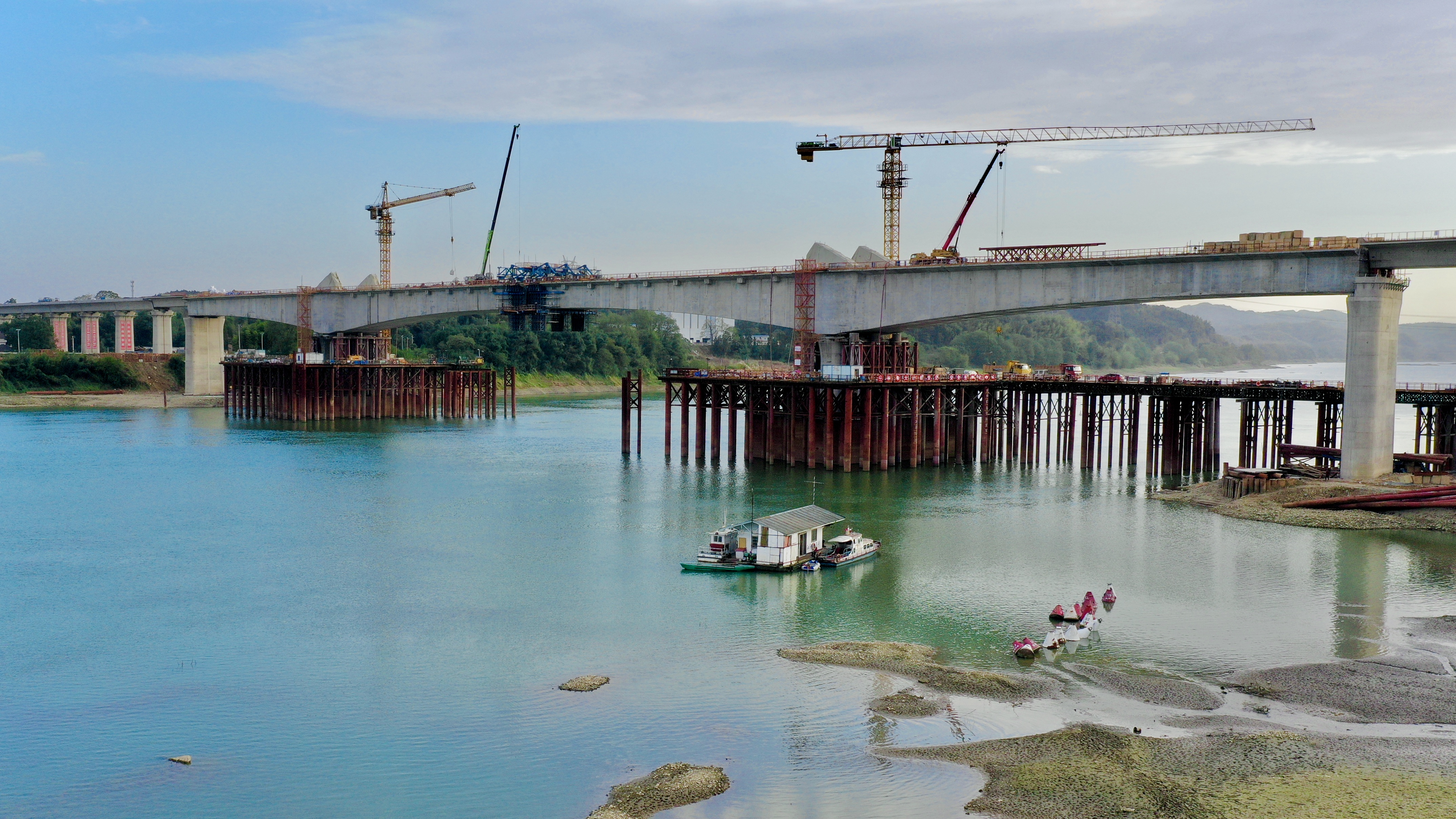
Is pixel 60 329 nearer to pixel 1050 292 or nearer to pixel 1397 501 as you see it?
pixel 1050 292

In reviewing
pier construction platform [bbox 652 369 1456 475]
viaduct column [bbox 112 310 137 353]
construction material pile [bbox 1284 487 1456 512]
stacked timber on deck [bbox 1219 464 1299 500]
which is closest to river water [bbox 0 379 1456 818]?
stacked timber on deck [bbox 1219 464 1299 500]

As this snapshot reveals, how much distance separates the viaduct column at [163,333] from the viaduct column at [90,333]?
26.4 m

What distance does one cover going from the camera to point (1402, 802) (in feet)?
68.4

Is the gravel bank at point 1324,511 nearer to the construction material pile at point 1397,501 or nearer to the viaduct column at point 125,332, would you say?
the construction material pile at point 1397,501

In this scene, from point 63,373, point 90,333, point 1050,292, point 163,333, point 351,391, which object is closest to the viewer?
point 1050,292

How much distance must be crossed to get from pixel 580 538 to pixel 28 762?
80.1 ft

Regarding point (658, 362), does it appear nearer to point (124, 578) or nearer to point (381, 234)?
point (381, 234)

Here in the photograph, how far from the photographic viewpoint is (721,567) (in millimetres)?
39969

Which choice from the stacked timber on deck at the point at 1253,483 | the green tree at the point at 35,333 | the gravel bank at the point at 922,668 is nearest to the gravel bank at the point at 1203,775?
the gravel bank at the point at 922,668

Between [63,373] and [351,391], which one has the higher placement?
[63,373]

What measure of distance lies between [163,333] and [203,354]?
56.4ft

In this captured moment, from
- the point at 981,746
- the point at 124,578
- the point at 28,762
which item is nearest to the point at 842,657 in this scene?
the point at 981,746

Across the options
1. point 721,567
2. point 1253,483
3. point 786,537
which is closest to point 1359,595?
point 786,537

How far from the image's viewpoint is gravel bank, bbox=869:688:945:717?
2591 cm
